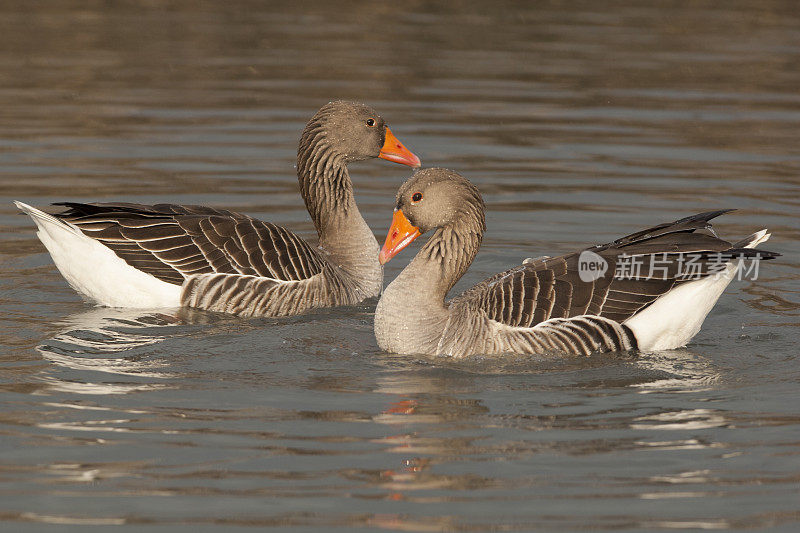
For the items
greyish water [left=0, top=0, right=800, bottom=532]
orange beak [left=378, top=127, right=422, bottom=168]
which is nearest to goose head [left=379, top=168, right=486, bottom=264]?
greyish water [left=0, top=0, right=800, bottom=532]

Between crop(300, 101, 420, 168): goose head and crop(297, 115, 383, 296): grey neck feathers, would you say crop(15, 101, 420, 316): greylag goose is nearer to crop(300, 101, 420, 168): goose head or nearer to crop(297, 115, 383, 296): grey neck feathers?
crop(297, 115, 383, 296): grey neck feathers

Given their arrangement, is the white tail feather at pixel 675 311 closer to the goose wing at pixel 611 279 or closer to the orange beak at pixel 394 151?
the goose wing at pixel 611 279

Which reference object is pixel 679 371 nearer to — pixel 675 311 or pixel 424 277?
pixel 675 311

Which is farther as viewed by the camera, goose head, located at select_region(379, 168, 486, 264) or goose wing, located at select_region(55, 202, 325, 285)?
goose wing, located at select_region(55, 202, 325, 285)

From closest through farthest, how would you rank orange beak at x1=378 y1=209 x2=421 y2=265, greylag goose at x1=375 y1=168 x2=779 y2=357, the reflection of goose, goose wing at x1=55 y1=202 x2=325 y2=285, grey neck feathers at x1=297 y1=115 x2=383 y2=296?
the reflection of goose < greylag goose at x1=375 y1=168 x2=779 y2=357 < orange beak at x1=378 y1=209 x2=421 y2=265 < goose wing at x1=55 y1=202 x2=325 y2=285 < grey neck feathers at x1=297 y1=115 x2=383 y2=296

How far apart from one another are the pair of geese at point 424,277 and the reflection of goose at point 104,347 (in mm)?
321

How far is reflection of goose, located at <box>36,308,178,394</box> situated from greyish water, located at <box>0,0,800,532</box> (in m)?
0.04

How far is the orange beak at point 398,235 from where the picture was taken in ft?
34.2

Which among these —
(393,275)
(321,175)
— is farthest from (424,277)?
(393,275)

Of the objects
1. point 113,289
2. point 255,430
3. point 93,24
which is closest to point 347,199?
point 113,289

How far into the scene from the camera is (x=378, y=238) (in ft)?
48.0

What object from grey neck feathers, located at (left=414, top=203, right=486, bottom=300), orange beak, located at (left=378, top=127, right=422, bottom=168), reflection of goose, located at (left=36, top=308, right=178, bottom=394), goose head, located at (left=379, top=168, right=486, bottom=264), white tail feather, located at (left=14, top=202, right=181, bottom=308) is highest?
orange beak, located at (left=378, top=127, right=422, bottom=168)

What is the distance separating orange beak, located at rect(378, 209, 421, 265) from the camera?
1041cm

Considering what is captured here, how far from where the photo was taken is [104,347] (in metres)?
10.1
